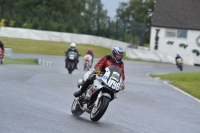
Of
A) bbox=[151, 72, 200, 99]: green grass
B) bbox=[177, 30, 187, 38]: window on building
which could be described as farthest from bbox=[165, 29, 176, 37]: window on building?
bbox=[151, 72, 200, 99]: green grass

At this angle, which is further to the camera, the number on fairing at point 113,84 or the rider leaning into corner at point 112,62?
the rider leaning into corner at point 112,62

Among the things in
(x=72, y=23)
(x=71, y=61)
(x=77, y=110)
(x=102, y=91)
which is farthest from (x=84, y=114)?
(x=72, y=23)

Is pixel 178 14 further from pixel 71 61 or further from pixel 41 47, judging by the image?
pixel 71 61

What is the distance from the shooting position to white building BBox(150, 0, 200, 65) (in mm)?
66812

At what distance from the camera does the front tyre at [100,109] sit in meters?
12.3

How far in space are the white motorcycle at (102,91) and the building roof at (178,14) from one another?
2179 inches

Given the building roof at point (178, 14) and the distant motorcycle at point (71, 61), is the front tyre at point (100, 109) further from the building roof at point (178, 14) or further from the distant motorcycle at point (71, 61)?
the building roof at point (178, 14)

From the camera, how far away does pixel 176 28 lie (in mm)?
68312

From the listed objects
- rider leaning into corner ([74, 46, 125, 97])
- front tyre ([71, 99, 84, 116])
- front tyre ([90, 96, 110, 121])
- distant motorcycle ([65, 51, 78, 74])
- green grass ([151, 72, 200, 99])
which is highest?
rider leaning into corner ([74, 46, 125, 97])

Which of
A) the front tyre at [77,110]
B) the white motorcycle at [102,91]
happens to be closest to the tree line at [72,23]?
the front tyre at [77,110]

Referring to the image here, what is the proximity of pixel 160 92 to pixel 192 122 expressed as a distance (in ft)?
27.3

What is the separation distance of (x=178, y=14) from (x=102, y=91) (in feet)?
190

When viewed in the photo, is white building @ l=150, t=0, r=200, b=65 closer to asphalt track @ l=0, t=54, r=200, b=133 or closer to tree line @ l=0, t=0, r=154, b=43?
tree line @ l=0, t=0, r=154, b=43

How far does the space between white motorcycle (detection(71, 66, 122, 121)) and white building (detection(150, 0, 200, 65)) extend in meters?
52.9
